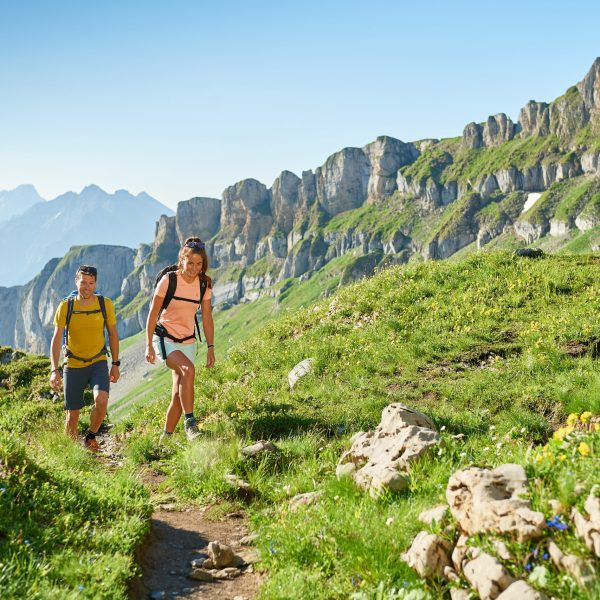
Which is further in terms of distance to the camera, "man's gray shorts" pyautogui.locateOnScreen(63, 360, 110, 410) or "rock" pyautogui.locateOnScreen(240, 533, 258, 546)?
"man's gray shorts" pyautogui.locateOnScreen(63, 360, 110, 410)

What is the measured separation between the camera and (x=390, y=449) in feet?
23.1

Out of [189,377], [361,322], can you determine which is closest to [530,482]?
[189,377]

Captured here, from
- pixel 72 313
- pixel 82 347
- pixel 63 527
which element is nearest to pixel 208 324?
pixel 82 347

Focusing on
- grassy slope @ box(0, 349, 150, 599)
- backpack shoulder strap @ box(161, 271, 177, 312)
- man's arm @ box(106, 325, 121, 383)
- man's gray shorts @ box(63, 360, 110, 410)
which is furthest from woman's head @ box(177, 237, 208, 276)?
grassy slope @ box(0, 349, 150, 599)

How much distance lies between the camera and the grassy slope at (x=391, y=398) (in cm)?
507

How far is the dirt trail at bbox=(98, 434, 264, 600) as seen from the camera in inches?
208

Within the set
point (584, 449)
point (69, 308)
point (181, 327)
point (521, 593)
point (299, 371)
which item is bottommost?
point (299, 371)

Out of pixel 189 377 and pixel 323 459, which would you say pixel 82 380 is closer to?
pixel 189 377

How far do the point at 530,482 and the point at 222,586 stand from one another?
328cm

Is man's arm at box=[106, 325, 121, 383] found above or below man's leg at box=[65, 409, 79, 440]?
above

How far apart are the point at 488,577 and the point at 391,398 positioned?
271 inches

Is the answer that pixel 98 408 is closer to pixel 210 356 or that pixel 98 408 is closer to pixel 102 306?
pixel 102 306

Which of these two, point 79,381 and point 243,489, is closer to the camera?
point 243,489

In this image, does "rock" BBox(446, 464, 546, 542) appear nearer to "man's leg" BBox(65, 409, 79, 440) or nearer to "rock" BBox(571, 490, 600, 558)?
"rock" BBox(571, 490, 600, 558)
